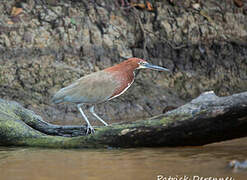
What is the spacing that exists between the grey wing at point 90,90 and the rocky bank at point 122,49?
107 inches

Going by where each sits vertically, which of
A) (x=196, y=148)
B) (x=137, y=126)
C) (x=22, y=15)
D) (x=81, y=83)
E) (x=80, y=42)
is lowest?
(x=196, y=148)

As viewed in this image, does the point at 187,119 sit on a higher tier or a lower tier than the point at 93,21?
lower

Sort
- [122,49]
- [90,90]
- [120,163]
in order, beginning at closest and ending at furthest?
[120,163] → [90,90] → [122,49]

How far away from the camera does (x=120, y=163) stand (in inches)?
183

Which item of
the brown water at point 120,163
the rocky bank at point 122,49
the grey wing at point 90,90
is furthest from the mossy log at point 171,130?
the rocky bank at point 122,49

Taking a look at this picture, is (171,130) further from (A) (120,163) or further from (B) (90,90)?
(B) (90,90)

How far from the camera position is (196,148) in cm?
538

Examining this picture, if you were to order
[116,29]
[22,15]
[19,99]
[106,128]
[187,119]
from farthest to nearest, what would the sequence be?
[116,29] → [22,15] → [19,99] → [106,128] → [187,119]

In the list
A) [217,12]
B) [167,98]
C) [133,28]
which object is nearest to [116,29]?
[133,28]

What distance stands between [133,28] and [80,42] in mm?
1476

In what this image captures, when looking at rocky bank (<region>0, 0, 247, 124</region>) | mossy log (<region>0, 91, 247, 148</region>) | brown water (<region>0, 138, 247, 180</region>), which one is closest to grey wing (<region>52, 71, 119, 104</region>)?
mossy log (<region>0, 91, 247, 148</region>)

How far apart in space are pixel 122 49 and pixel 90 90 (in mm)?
4518

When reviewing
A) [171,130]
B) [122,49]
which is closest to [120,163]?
[171,130]

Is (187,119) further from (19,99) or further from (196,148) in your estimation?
(19,99)
